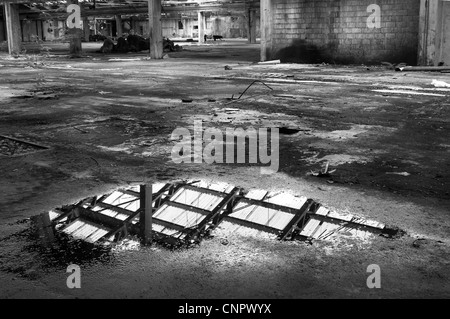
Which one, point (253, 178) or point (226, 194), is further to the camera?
point (253, 178)

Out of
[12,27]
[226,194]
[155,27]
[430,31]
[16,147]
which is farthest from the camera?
[12,27]

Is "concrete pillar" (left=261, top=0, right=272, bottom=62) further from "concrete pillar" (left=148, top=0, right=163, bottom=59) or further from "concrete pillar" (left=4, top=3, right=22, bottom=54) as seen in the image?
"concrete pillar" (left=4, top=3, right=22, bottom=54)

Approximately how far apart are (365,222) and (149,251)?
1585 mm

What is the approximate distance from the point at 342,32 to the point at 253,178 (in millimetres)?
15800

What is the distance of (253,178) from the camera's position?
451 cm

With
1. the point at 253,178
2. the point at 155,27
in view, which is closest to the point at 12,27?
the point at 155,27

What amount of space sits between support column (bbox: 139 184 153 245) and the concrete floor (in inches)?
8.2

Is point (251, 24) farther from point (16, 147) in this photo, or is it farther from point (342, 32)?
point (16, 147)

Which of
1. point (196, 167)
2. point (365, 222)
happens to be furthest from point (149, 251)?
point (196, 167)

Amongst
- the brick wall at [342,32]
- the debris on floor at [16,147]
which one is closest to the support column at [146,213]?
the debris on floor at [16,147]

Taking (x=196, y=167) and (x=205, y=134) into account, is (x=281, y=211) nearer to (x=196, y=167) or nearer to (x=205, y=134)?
(x=196, y=167)

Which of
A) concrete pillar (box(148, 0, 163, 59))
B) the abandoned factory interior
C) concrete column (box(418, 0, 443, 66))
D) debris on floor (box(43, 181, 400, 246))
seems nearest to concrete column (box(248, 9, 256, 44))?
concrete pillar (box(148, 0, 163, 59))

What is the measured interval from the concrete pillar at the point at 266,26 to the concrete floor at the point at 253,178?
10.3 meters

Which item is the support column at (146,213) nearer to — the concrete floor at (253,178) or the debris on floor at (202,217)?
the debris on floor at (202,217)
